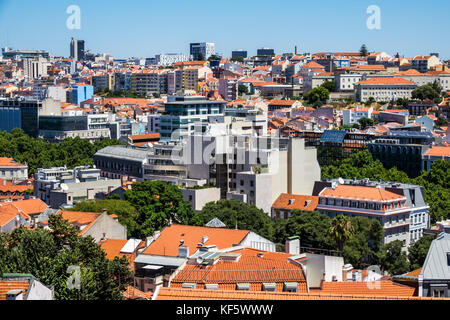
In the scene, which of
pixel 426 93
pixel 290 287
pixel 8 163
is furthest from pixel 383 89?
pixel 290 287

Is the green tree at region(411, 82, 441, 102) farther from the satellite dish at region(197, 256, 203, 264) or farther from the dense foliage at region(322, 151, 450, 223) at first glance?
the satellite dish at region(197, 256, 203, 264)

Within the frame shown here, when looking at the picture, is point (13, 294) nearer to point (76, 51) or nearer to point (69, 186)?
point (69, 186)

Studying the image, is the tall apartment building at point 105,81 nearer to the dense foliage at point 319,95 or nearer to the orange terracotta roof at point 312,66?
the orange terracotta roof at point 312,66

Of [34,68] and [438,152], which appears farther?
[34,68]

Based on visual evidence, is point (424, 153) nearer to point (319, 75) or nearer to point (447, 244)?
point (447, 244)

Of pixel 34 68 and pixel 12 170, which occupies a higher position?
pixel 34 68

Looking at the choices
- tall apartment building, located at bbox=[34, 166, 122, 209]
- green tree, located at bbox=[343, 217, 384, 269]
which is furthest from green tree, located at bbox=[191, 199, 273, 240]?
tall apartment building, located at bbox=[34, 166, 122, 209]

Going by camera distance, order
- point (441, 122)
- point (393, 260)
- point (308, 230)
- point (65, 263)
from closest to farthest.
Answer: point (65, 263) < point (393, 260) < point (308, 230) < point (441, 122)
